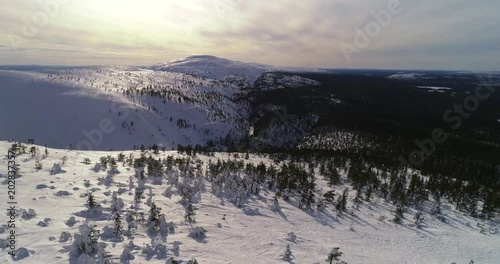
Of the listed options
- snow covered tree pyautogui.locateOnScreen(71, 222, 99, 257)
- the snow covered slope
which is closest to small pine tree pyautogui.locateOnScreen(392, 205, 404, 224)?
snow covered tree pyautogui.locateOnScreen(71, 222, 99, 257)

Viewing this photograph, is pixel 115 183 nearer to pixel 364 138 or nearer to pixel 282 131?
pixel 364 138

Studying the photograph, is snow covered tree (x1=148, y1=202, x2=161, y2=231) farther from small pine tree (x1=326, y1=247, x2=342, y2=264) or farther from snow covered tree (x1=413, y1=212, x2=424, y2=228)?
snow covered tree (x1=413, y1=212, x2=424, y2=228)

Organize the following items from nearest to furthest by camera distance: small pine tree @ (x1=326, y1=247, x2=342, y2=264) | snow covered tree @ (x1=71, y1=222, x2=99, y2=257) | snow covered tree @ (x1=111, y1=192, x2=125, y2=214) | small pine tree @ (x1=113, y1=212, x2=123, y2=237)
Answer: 1. snow covered tree @ (x1=71, y1=222, x2=99, y2=257)
2. small pine tree @ (x1=113, y1=212, x2=123, y2=237)
3. small pine tree @ (x1=326, y1=247, x2=342, y2=264)
4. snow covered tree @ (x1=111, y1=192, x2=125, y2=214)

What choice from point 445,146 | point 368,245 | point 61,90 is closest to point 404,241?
point 368,245

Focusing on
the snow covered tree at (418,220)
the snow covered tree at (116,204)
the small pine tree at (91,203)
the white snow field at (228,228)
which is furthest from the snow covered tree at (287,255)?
the snow covered tree at (418,220)

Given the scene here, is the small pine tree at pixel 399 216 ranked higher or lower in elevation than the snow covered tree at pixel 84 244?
lower

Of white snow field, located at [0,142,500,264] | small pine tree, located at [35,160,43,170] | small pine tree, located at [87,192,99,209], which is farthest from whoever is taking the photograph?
small pine tree, located at [35,160,43,170]

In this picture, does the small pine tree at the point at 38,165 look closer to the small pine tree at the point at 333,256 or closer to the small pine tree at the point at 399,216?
the small pine tree at the point at 333,256

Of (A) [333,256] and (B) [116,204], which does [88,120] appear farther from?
(A) [333,256]

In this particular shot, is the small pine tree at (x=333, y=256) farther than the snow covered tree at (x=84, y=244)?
Yes
